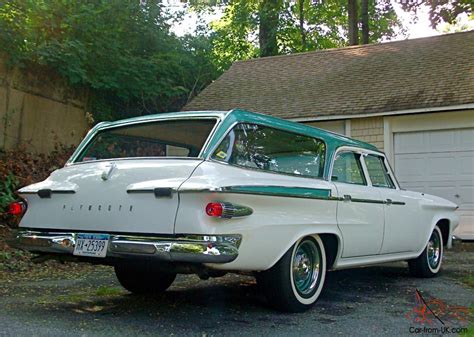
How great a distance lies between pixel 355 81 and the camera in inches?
561

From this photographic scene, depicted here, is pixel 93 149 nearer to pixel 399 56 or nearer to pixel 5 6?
pixel 5 6

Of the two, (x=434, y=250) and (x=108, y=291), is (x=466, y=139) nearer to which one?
(x=434, y=250)

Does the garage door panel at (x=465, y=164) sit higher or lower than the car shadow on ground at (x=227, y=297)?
higher

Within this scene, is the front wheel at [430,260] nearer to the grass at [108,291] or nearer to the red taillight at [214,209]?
the grass at [108,291]

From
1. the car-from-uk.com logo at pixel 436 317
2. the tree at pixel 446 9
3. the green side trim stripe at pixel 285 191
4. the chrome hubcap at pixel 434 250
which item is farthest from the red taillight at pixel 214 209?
the tree at pixel 446 9

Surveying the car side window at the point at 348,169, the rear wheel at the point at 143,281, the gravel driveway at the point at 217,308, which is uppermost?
the car side window at the point at 348,169

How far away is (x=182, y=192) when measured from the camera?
4289mm

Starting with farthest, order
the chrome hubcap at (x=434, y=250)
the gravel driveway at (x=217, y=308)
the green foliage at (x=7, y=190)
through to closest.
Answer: the green foliage at (x=7, y=190)
the chrome hubcap at (x=434, y=250)
the gravel driveway at (x=217, y=308)

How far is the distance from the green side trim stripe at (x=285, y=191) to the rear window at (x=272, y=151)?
0.24 metres

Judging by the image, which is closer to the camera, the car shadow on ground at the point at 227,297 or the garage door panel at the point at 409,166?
the car shadow on ground at the point at 227,297

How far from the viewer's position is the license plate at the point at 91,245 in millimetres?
4481

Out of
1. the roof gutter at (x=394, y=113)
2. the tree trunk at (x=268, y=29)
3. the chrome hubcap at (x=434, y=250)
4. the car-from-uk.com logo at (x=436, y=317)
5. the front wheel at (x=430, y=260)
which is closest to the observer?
the car-from-uk.com logo at (x=436, y=317)

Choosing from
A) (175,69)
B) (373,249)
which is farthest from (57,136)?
(373,249)

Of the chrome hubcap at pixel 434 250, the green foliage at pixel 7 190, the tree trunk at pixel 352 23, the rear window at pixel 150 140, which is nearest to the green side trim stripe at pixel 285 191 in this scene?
the rear window at pixel 150 140
